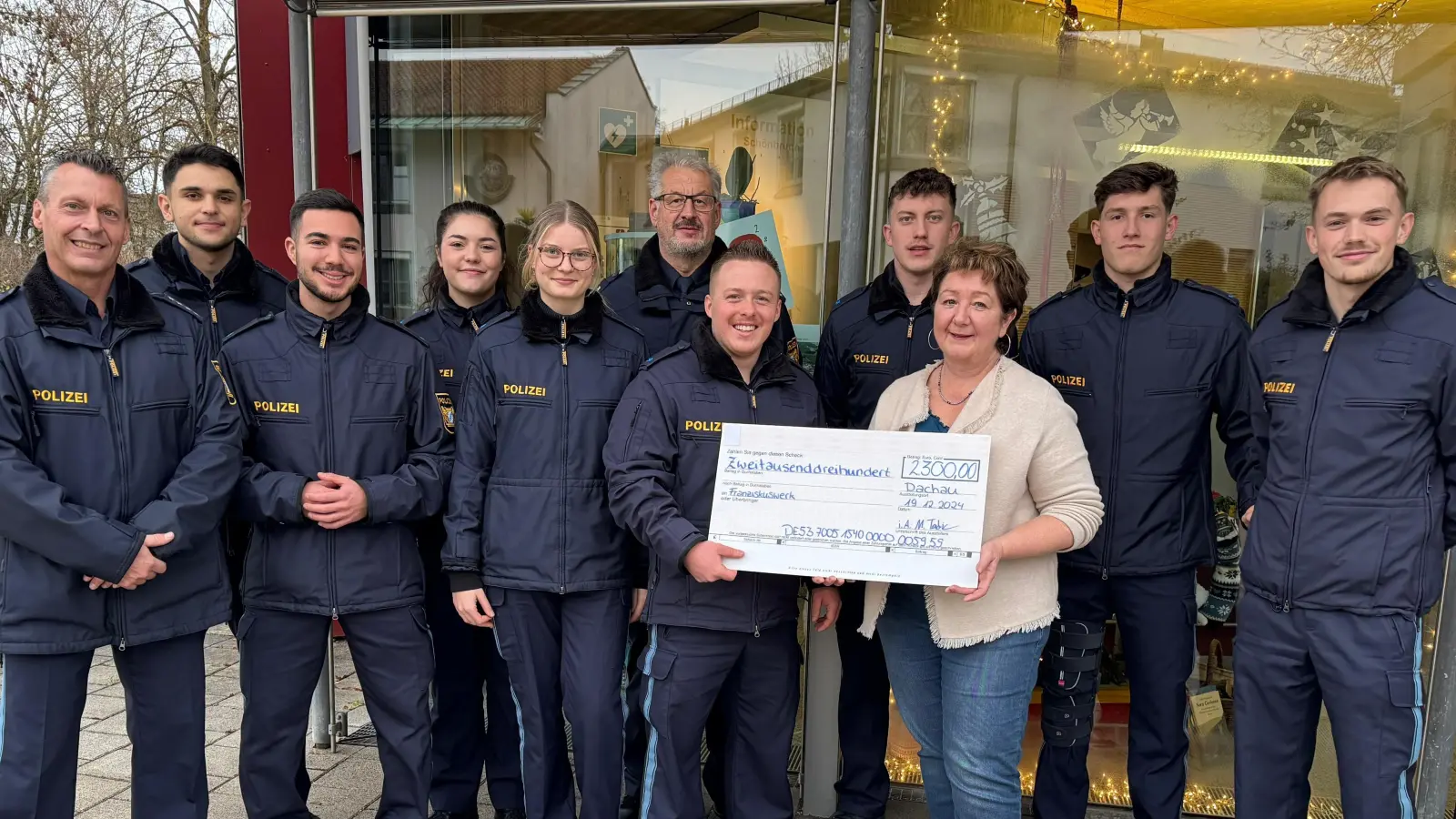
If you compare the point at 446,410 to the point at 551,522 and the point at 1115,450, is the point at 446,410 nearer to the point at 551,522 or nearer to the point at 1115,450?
the point at 551,522

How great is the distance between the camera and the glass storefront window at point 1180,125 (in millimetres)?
4086

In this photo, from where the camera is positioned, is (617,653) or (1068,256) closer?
(617,653)

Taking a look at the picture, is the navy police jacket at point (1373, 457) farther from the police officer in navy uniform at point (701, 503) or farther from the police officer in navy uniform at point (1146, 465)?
the police officer in navy uniform at point (701, 503)

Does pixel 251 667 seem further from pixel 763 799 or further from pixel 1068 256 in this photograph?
pixel 1068 256

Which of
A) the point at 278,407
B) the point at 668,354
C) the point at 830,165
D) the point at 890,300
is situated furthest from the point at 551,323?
the point at 830,165

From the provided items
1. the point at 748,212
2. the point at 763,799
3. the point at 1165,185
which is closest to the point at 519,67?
the point at 748,212

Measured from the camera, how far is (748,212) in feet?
16.0

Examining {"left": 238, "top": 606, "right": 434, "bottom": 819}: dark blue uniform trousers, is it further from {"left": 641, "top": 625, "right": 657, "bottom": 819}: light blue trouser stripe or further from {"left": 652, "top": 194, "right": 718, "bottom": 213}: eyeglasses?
{"left": 652, "top": 194, "right": 718, "bottom": 213}: eyeglasses

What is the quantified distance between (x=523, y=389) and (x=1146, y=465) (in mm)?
2039

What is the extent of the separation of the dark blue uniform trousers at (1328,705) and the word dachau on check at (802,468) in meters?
1.24

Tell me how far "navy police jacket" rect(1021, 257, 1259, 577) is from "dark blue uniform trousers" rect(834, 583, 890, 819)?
818 mm

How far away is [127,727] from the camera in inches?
108

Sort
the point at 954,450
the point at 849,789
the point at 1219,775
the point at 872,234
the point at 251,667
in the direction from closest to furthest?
the point at 954,450, the point at 251,667, the point at 849,789, the point at 1219,775, the point at 872,234

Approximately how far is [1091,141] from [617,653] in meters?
3.35
